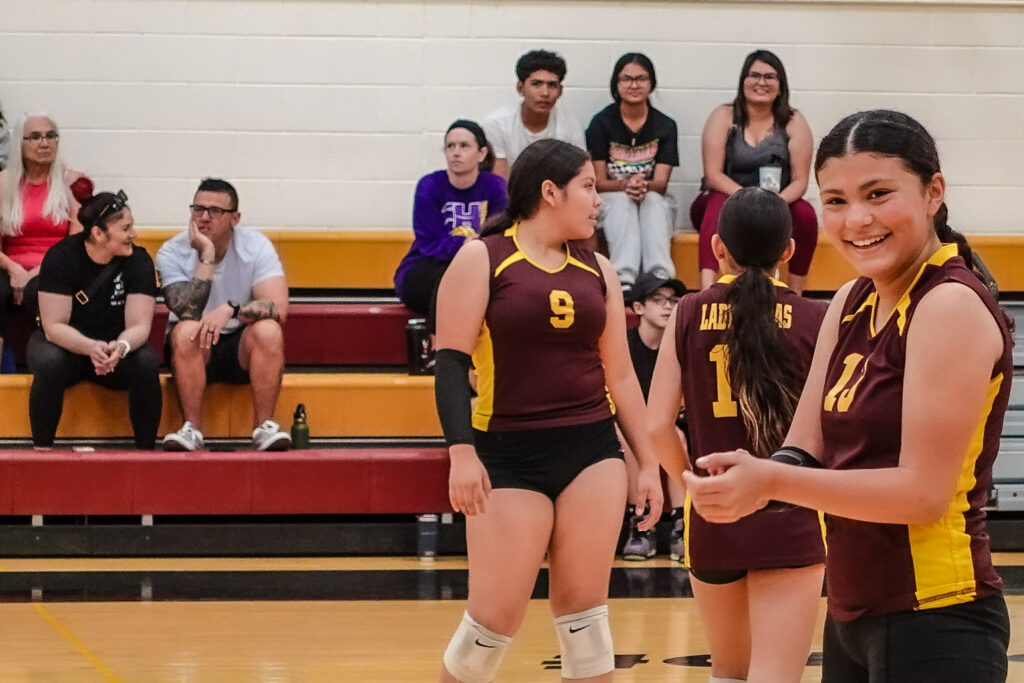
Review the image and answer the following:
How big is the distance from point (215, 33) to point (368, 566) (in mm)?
3643

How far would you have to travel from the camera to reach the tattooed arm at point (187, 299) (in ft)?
21.6

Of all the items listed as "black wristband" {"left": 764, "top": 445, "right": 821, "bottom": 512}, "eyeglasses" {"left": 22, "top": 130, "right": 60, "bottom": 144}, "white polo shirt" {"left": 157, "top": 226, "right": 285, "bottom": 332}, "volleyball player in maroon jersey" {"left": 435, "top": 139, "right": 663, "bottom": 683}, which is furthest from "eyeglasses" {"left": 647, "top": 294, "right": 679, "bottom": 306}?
"black wristband" {"left": 764, "top": 445, "right": 821, "bottom": 512}

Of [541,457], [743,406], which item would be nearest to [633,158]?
[541,457]

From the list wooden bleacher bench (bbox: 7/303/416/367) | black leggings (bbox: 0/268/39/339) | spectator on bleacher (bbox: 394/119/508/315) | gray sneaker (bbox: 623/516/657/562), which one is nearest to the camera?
gray sneaker (bbox: 623/516/657/562)

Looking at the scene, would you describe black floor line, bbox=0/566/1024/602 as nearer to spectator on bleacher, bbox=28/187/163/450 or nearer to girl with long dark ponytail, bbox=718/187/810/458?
spectator on bleacher, bbox=28/187/163/450

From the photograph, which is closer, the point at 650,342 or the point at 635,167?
the point at 650,342

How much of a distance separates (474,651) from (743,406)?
92cm

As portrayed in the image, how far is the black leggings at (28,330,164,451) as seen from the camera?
20.8 ft

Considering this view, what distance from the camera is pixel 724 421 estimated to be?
10.2 feet

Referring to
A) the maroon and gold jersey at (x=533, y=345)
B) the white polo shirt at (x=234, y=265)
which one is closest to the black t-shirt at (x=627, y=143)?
the white polo shirt at (x=234, y=265)

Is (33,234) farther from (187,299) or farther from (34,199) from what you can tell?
(187,299)

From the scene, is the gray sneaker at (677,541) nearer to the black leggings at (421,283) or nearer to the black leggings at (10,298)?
the black leggings at (421,283)

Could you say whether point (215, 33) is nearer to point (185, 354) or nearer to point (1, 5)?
point (1, 5)

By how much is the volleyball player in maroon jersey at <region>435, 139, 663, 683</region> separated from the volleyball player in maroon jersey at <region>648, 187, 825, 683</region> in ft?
1.19
